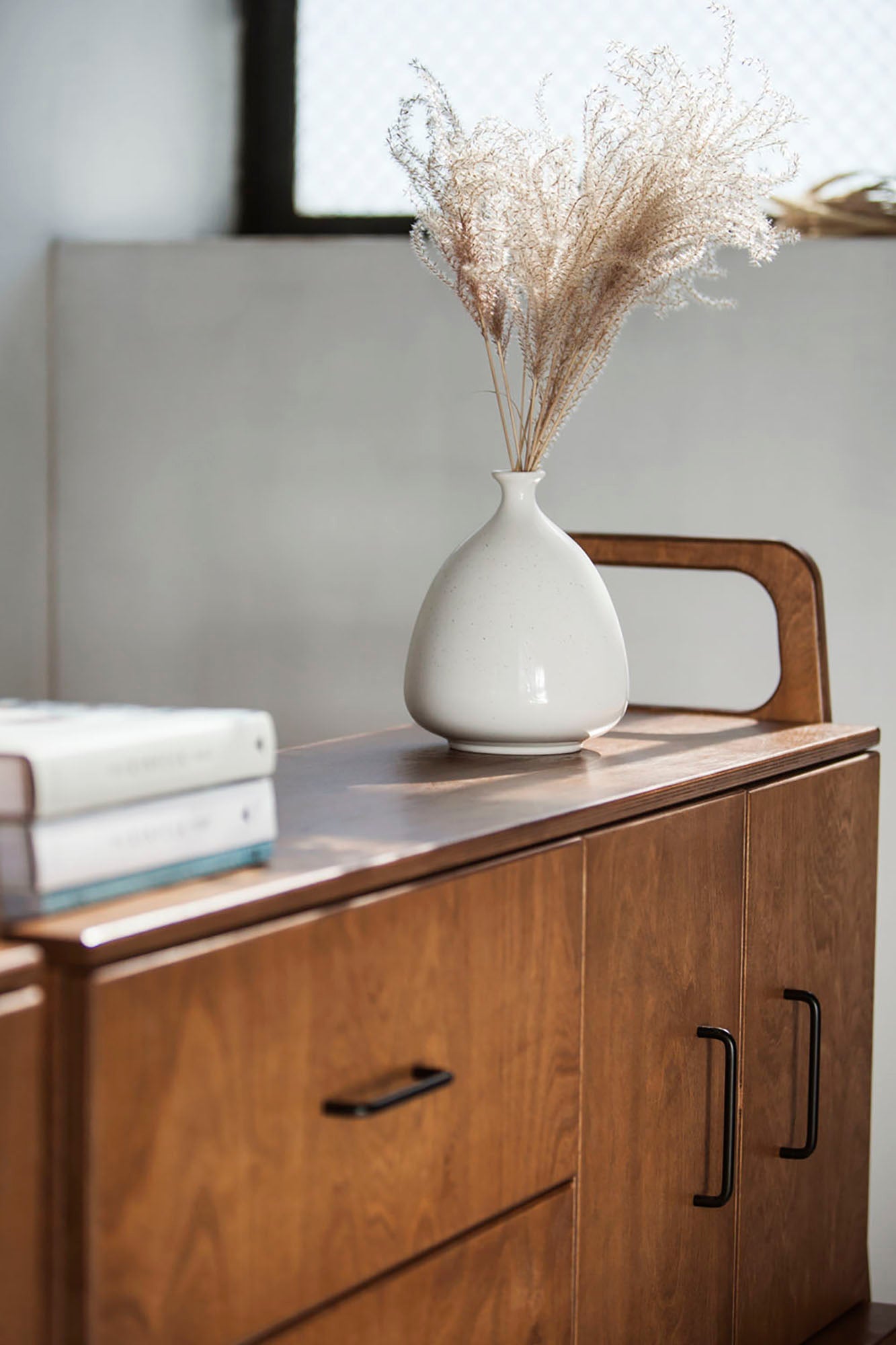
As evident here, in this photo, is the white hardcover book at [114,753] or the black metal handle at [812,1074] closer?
the white hardcover book at [114,753]

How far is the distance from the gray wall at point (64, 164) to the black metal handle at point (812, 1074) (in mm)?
1545

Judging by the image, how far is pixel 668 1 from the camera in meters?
2.78

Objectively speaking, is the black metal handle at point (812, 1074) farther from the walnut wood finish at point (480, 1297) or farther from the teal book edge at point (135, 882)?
the teal book edge at point (135, 882)

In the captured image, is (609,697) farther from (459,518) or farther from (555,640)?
(459,518)

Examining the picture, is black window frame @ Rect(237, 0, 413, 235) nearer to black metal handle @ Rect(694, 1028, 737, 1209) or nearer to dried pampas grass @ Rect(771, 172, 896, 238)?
dried pampas grass @ Rect(771, 172, 896, 238)

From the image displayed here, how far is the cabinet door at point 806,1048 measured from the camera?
150cm

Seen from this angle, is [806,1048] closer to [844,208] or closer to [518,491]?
[518,491]

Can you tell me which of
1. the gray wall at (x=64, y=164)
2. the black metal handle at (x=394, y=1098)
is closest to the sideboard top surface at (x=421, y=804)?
the black metal handle at (x=394, y=1098)

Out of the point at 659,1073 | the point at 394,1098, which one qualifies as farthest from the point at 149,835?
the point at 659,1073

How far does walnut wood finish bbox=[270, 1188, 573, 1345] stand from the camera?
994 mm

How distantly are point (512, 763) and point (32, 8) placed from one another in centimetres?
169

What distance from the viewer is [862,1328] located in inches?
67.7

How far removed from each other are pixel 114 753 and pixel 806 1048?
0.98 meters

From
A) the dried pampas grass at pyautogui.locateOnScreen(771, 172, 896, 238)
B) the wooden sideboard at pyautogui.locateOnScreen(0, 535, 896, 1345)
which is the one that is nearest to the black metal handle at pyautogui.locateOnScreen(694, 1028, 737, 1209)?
the wooden sideboard at pyautogui.locateOnScreen(0, 535, 896, 1345)
